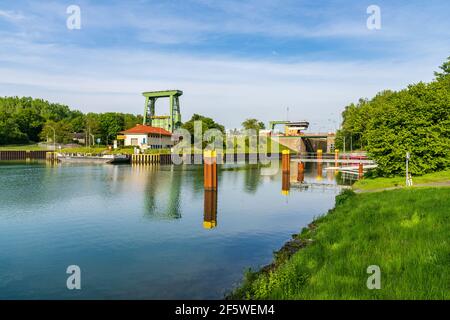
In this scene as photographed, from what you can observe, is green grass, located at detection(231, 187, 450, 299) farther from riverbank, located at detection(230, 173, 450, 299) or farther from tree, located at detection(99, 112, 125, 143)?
tree, located at detection(99, 112, 125, 143)

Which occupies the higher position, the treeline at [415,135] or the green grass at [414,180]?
the treeline at [415,135]

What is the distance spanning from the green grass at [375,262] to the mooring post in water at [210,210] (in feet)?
34.8

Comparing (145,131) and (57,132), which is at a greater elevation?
(57,132)

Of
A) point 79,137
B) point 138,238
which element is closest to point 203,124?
point 79,137

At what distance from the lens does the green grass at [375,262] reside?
8695mm

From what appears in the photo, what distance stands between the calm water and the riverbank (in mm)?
3211

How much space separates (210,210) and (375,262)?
66.2ft

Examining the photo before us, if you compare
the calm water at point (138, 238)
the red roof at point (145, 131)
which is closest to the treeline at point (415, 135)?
the calm water at point (138, 238)

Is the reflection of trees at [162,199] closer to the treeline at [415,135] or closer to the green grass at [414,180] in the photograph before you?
the green grass at [414,180]

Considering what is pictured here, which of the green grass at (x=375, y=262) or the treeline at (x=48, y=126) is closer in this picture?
the green grass at (x=375, y=262)

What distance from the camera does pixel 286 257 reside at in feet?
47.4

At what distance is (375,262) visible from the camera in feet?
35.0

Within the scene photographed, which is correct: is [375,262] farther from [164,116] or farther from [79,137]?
[79,137]
